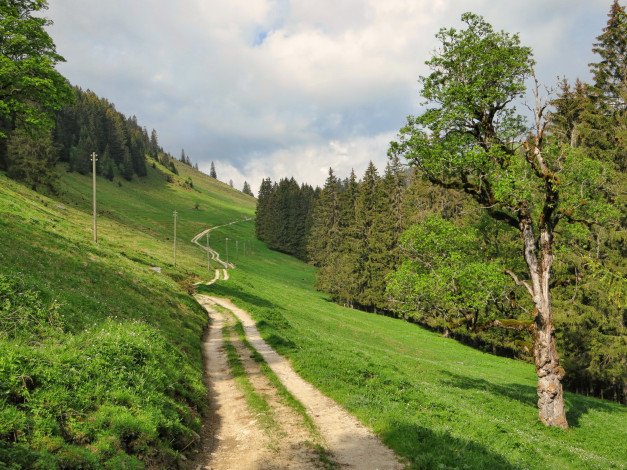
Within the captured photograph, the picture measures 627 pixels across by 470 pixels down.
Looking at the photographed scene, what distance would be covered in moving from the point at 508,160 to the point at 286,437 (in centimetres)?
1469

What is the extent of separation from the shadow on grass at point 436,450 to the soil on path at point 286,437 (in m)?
0.38

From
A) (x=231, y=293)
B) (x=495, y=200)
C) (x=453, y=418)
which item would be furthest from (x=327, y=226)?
(x=453, y=418)

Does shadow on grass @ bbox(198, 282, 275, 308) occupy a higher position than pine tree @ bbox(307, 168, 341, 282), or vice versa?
pine tree @ bbox(307, 168, 341, 282)

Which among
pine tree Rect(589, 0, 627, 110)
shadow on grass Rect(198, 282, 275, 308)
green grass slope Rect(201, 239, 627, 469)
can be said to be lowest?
shadow on grass Rect(198, 282, 275, 308)

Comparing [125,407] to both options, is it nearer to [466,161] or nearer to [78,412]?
[78,412]


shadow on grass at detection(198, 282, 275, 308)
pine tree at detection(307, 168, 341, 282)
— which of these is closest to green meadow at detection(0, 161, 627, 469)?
shadow on grass at detection(198, 282, 275, 308)

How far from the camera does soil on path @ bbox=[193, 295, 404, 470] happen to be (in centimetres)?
741

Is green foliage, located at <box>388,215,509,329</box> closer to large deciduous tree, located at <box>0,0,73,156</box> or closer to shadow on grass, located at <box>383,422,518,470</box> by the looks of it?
shadow on grass, located at <box>383,422,518,470</box>

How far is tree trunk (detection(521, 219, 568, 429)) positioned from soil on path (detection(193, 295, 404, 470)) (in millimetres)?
10165

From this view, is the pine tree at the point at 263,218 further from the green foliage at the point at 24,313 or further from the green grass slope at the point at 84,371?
the green foliage at the point at 24,313

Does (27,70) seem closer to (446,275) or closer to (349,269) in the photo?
(446,275)

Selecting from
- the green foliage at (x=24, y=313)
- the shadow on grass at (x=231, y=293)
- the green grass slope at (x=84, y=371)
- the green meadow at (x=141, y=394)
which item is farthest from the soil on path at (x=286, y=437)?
the shadow on grass at (x=231, y=293)

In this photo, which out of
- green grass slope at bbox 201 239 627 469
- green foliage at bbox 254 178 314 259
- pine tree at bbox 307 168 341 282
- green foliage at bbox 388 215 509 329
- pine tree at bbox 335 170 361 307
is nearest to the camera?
green grass slope at bbox 201 239 627 469

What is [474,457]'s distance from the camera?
7488mm
